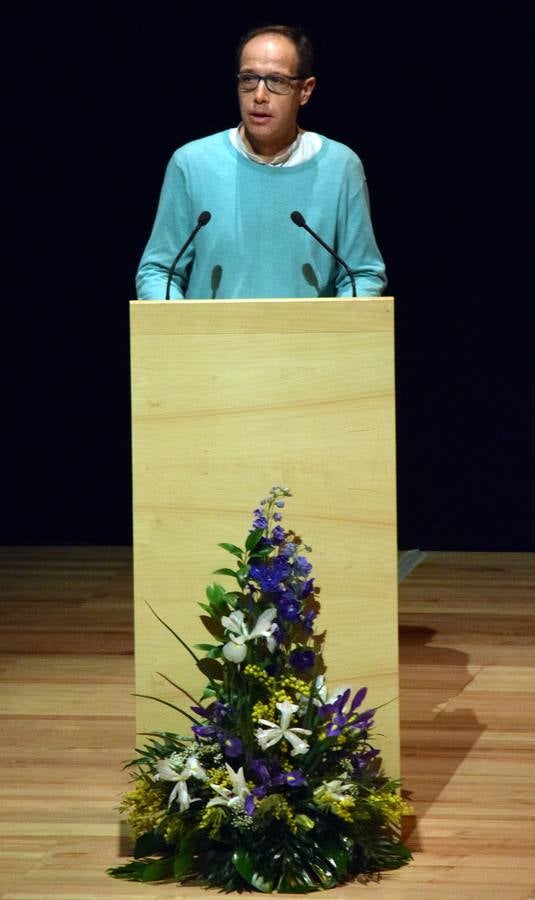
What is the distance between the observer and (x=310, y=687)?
2.85 m

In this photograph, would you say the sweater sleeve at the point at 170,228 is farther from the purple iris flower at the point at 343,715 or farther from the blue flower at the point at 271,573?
the purple iris flower at the point at 343,715

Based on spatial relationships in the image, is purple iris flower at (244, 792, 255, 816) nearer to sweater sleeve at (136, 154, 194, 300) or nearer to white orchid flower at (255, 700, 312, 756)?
white orchid flower at (255, 700, 312, 756)

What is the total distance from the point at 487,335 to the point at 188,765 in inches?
125

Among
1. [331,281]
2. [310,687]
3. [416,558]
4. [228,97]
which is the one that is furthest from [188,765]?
[228,97]

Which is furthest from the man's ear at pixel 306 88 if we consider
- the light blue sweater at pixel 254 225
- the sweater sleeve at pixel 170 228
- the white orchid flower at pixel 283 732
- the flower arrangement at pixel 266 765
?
the white orchid flower at pixel 283 732

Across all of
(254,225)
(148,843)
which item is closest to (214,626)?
(148,843)

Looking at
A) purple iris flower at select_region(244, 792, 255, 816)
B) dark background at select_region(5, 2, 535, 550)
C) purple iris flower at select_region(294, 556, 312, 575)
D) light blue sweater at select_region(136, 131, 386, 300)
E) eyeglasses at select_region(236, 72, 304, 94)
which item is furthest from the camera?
dark background at select_region(5, 2, 535, 550)

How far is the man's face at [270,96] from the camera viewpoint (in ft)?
10.7

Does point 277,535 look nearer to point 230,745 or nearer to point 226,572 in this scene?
point 226,572

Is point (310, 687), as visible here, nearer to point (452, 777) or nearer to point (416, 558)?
point (452, 777)

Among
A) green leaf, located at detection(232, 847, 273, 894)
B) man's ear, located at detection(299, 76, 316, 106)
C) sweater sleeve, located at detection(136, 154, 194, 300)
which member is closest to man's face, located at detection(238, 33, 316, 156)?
man's ear, located at detection(299, 76, 316, 106)

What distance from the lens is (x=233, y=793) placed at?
2801 mm

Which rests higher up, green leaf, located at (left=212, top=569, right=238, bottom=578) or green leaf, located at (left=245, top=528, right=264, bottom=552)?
green leaf, located at (left=245, top=528, right=264, bottom=552)

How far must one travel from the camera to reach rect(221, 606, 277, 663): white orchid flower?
282cm
